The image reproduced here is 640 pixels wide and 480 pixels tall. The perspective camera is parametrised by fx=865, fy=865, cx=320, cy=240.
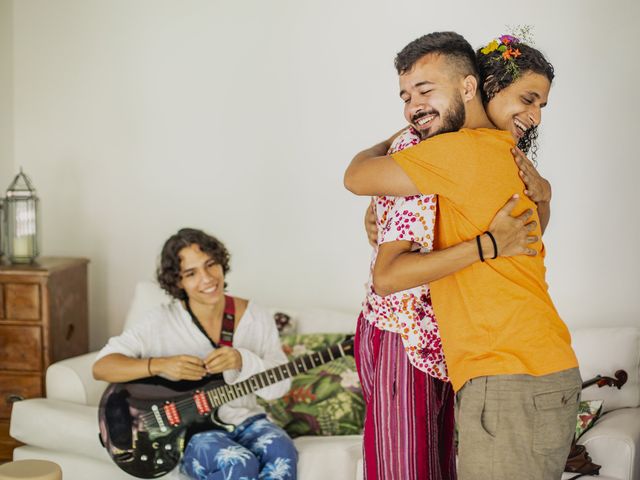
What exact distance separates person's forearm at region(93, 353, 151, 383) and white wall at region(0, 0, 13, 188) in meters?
1.63

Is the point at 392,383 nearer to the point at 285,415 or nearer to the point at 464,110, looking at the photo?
the point at 464,110

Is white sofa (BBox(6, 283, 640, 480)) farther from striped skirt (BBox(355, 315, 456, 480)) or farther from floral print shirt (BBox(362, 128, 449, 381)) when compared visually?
floral print shirt (BBox(362, 128, 449, 381))

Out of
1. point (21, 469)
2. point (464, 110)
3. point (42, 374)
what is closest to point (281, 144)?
point (42, 374)

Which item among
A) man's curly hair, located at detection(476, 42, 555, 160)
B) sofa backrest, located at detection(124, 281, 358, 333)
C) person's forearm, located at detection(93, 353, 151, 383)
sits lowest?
person's forearm, located at detection(93, 353, 151, 383)

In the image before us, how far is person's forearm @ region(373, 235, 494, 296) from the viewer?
1.62 meters

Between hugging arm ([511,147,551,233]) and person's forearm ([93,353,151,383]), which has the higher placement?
hugging arm ([511,147,551,233])

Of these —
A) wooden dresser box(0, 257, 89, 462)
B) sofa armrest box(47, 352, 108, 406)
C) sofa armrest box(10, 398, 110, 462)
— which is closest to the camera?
sofa armrest box(10, 398, 110, 462)

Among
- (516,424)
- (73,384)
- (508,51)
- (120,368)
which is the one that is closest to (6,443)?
(73,384)

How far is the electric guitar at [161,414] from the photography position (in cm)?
277

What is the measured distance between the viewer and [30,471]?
2311mm

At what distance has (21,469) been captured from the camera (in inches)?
91.6

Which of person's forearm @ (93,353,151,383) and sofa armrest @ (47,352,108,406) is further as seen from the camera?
sofa armrest @ (47,352,108,406)

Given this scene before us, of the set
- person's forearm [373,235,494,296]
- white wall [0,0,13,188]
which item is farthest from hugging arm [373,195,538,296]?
white wall [0,0,13,188]

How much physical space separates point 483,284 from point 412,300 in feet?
0.70
